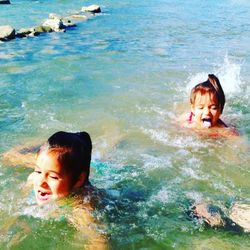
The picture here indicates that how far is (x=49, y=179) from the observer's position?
3.32 m

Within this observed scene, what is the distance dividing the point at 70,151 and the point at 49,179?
10.1 inches

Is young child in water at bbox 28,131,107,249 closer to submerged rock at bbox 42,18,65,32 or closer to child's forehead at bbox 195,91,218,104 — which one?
child's forehead at bbox 195,91,218,104

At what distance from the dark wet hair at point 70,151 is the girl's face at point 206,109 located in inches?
107

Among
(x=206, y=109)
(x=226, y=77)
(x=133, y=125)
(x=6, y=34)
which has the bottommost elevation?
(x=6, y=34)

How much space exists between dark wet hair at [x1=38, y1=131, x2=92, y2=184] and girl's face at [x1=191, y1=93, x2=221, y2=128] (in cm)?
271

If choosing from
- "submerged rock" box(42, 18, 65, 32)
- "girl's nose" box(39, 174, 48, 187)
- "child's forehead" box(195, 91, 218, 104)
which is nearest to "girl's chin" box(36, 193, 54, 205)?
"girl's nose" box(39, 174, 48, 187)

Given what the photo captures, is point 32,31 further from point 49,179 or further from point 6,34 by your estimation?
point 49,179

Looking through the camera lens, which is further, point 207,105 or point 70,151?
point 207,105

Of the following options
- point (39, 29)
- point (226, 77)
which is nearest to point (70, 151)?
point (226, 77)

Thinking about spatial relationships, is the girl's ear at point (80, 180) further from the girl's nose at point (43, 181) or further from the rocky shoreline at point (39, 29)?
the rocky shoreline at point (39, 29)

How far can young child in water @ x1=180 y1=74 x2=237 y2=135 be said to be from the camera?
5859mm

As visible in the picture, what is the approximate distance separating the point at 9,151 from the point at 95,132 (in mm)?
1335

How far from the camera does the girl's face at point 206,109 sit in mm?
5848

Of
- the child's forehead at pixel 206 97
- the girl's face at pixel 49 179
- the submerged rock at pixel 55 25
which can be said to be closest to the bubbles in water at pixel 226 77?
the child's forehead at pixel 206 97
